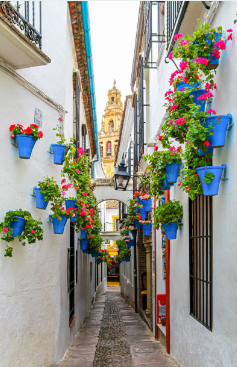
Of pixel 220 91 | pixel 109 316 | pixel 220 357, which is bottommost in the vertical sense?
pixel 109 316

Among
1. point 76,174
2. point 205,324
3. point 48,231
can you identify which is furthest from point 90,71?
point 205,324

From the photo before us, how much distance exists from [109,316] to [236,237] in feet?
41.3

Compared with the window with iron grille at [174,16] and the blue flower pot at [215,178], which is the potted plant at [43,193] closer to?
the window with iron grille at [174,16]

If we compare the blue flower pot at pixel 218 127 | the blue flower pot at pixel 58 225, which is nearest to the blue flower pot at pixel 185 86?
the blue flower pot at pixel 218 127

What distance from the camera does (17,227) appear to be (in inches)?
195

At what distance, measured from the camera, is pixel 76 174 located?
6844 millimetres

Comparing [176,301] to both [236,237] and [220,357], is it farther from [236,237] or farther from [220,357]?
[236,237]

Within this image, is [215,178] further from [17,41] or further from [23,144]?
[17,41]

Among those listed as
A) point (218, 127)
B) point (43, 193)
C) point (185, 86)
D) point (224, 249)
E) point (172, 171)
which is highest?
point (185, 86)

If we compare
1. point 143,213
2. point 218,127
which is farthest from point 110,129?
point 218,127

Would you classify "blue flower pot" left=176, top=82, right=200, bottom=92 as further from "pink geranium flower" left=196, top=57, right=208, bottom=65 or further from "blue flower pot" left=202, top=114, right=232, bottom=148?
"blue flower pot" left=202, top=114, right=232, bottom=148

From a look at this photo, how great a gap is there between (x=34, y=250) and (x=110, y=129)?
51.4 meters

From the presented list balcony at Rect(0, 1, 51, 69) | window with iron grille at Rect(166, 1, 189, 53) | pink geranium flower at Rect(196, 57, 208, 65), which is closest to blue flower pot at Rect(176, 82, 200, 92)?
pink geranium flower at Rect(196, 57, 208, 65)

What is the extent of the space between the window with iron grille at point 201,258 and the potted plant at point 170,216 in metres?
0.45
